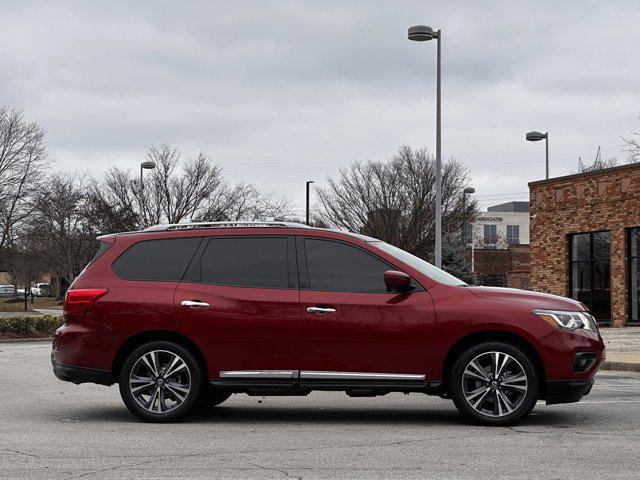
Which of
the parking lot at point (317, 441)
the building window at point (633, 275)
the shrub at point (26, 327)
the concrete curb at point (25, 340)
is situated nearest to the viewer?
the parking lot at point (317, 441)

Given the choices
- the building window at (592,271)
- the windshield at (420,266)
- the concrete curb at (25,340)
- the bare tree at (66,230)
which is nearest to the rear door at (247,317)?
the windshield at (420,266)

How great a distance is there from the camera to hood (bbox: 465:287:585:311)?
8.95m

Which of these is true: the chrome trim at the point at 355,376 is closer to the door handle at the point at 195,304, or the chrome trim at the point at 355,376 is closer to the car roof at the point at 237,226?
the door handle at the point at 195,304

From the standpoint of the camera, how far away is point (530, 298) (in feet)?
29.6

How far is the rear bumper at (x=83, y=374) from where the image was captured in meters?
9.34

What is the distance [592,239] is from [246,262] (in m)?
25.3

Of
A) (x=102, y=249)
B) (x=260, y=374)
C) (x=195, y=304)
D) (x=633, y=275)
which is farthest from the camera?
(x=633, y=275)

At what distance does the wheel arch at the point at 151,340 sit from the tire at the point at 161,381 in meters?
0.08

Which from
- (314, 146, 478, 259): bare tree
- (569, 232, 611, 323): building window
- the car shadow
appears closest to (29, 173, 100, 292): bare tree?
(314, 146, 478, 259): bare tree

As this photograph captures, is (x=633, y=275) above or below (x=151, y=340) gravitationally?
above

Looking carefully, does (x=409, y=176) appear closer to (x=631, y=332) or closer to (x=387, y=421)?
(x=631, y=332)

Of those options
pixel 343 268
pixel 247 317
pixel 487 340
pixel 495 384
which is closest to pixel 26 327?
pixel 247 317

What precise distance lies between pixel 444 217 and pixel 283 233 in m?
40.2

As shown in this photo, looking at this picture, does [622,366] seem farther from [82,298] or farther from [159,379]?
[82,298]
